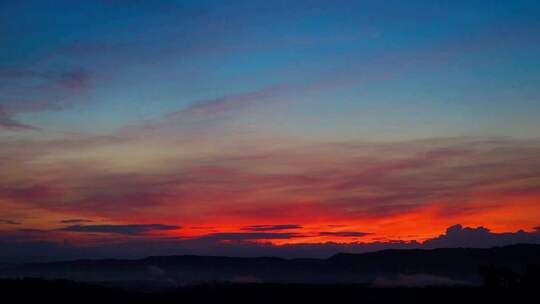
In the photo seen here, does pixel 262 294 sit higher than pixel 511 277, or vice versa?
pixel 511 277

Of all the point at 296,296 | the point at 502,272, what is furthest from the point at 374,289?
the point at 502,272

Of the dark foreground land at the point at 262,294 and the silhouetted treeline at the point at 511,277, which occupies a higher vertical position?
the silhouetted treeline at the point at 511,277

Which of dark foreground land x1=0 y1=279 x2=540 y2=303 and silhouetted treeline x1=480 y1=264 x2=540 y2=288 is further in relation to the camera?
silhouetted treeline x1=480 y1=264 x2=540 y2=288

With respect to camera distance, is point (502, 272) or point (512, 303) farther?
point (502, 272)

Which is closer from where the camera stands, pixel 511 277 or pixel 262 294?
pixel 511 277

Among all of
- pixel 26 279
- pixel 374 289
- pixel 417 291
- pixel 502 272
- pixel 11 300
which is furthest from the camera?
pixel 374 289

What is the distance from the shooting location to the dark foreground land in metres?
108

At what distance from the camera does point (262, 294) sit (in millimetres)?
140375

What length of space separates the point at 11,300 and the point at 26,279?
14.9 metres

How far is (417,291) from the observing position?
14912cm

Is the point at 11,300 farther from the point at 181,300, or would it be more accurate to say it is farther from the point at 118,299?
the point at 181,300

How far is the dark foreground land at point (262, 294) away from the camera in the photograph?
10803cm

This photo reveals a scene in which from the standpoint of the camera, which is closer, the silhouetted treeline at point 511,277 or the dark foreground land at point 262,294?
the dark foreground land at point 262,294

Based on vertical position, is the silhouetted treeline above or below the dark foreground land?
above
